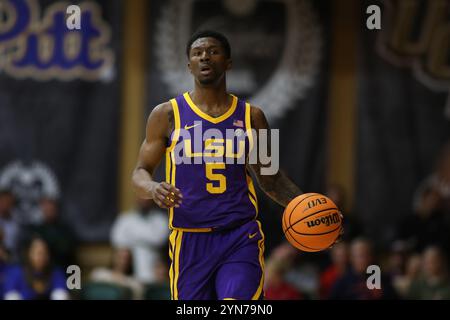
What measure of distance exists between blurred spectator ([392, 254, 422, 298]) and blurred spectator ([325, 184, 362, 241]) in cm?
64

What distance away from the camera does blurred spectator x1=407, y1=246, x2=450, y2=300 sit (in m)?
9.09

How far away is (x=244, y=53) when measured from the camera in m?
11.2

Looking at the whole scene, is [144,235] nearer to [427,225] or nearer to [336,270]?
[336,270]

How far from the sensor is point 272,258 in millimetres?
9531

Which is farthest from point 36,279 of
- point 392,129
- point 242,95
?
point 392,129

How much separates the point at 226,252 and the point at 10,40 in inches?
258

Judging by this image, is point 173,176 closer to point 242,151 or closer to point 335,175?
point 242,151

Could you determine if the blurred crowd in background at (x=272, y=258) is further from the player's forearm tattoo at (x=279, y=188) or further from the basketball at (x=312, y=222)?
the basketball at (x=312, y=222)

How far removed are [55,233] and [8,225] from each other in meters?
0.53

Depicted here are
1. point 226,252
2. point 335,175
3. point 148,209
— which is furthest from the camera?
Result: point 335,175

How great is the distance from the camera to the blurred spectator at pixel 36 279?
874 centimetres

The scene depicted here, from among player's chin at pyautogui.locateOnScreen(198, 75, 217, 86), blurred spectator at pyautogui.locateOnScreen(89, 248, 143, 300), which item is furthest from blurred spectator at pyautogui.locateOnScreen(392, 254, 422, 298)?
player's chin at pyautogui.locateOnScreen(198, 75, 217, 86)

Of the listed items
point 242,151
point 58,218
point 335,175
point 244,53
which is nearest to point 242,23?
point 244,53

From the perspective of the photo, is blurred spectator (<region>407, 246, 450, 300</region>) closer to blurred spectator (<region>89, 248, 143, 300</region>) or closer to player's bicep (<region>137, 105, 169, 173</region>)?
blurred spectator (<region>89, 248, 143, 300</region>)
